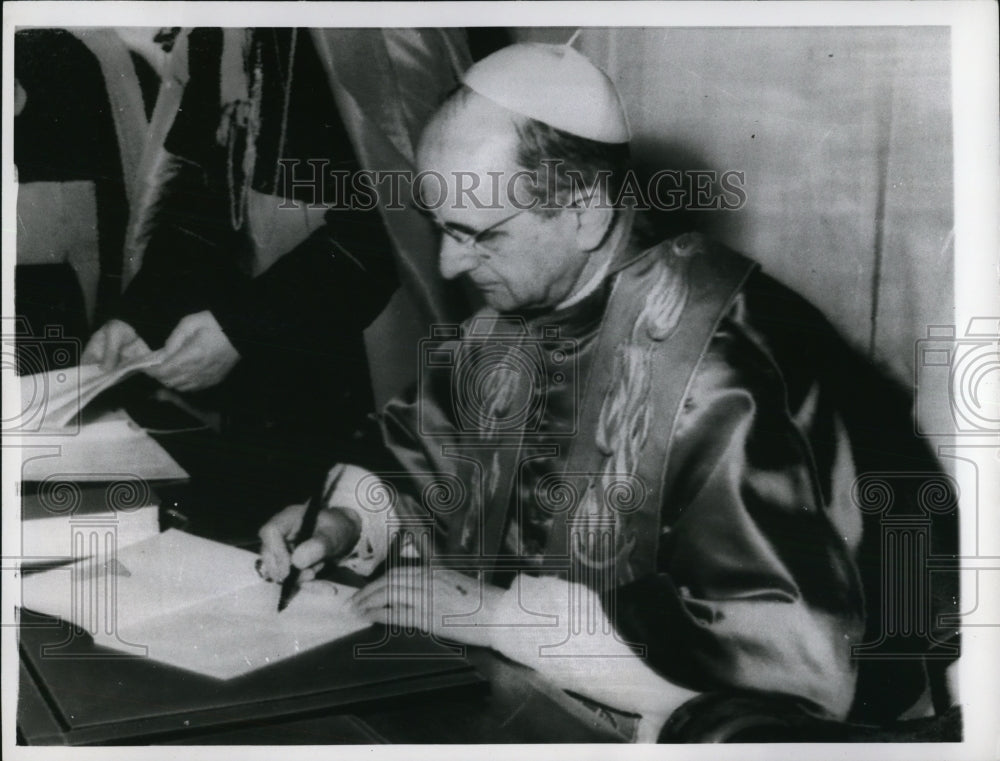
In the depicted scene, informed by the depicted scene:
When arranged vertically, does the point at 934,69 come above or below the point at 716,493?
above

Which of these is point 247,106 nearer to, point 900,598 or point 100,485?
point 100,485

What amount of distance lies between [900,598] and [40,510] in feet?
8.70

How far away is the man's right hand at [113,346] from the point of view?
98.2 inches

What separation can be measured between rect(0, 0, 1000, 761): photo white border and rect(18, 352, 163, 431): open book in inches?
4.0

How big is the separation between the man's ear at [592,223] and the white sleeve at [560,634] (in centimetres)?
103

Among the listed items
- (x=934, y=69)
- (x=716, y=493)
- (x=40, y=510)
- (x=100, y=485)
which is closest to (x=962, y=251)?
(x=934, y=69)

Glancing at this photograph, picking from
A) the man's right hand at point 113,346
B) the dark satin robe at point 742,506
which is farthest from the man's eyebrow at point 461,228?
the man's right hand at point 113,346

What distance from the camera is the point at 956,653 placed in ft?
8.23

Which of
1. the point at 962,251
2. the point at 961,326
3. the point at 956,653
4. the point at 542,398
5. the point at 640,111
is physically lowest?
the point at 956,653

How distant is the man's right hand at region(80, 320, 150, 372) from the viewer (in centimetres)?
249

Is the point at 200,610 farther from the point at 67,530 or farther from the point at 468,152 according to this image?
the point at 468,152
